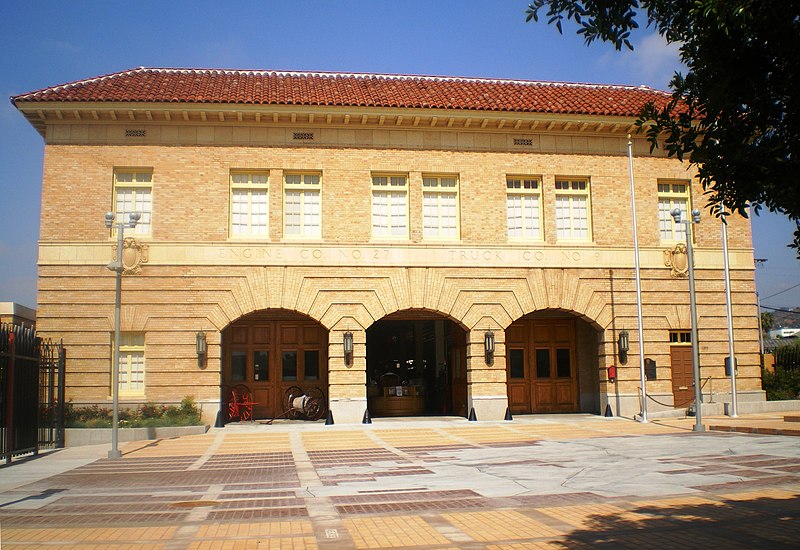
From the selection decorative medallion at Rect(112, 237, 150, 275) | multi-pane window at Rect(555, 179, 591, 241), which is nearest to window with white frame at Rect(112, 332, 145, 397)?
decorative medallion at Rect(112, 237, 150, 275)

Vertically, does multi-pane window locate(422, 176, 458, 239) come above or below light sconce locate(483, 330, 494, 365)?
above

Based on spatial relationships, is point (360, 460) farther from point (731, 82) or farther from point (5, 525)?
point (731, 82)

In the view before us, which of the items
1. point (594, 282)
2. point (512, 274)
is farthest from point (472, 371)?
point (594, 282)

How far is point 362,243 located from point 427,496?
45.6ft

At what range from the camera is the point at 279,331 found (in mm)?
26344

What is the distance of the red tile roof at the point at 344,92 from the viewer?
79.0 ft

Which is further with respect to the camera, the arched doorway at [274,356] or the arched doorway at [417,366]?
the arched doorway at [417,366]

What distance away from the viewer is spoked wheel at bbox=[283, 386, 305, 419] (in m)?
25.3

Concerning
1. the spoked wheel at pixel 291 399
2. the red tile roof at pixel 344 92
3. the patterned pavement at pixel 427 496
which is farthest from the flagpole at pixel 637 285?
the spoked wheel at pixel 291 399

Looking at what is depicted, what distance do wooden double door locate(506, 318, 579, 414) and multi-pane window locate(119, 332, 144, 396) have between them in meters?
12.2

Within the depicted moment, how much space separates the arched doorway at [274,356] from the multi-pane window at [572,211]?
29.0 feet

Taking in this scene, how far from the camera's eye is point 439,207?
25.2 m

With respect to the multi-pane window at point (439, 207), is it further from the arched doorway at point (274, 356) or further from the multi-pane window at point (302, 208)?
the arched doorway at point (274, 356)

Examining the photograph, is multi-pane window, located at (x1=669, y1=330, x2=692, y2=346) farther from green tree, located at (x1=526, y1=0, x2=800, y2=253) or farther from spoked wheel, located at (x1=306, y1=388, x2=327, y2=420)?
green tree, located at (x1=526, y1=0, x2=800, y2=253)
